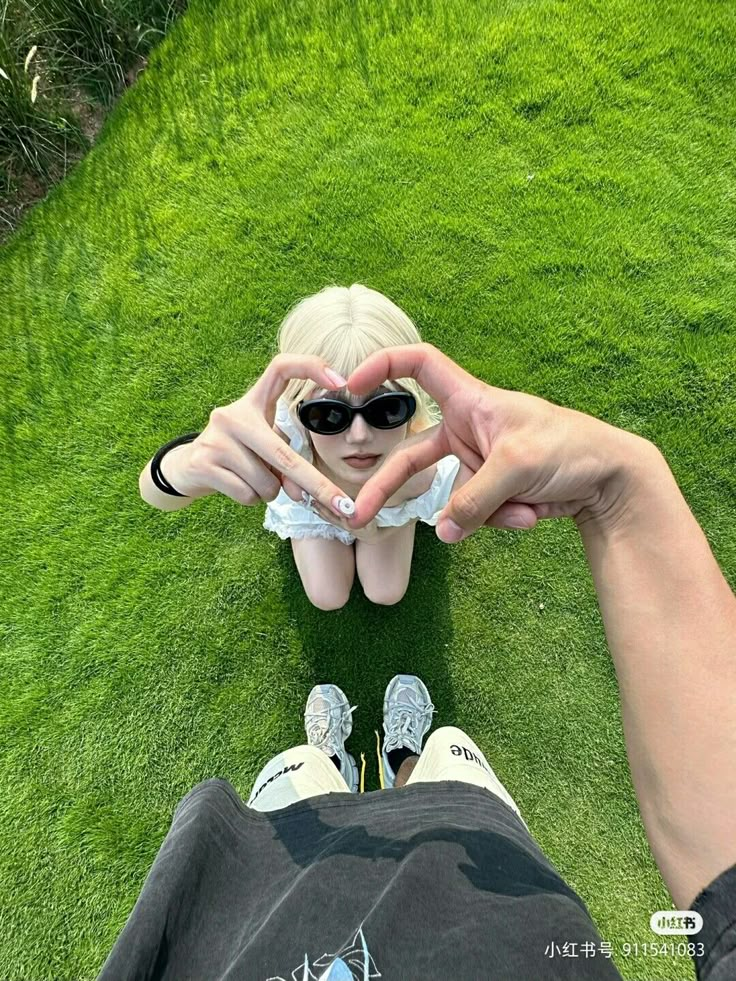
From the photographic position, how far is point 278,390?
1.75 m

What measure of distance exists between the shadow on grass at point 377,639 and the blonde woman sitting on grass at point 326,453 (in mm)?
161

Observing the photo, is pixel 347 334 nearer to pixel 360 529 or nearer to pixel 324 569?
pixel 360 529

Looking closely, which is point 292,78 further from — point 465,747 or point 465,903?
point 465,903

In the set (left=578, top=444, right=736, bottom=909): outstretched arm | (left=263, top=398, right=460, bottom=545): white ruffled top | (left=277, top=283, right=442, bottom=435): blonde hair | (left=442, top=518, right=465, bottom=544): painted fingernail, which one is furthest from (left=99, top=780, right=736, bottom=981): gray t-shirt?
(left=277, top=283, right=442, bottom=435): blonde hair

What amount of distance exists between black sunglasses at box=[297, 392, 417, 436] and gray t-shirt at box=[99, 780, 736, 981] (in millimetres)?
1219

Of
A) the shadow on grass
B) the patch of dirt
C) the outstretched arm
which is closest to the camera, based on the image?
the outstretched arm

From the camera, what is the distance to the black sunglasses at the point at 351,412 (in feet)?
6.23

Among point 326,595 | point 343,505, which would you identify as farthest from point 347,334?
point 326,595

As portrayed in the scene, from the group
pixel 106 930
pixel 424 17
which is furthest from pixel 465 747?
pixel 424 17

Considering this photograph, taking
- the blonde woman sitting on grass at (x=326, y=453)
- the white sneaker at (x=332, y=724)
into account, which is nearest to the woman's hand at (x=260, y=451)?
the blonde woman sitting on grass at (x=326, y=453)

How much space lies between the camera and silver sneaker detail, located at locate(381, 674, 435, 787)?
2.69 m

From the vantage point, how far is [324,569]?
273 centimetres

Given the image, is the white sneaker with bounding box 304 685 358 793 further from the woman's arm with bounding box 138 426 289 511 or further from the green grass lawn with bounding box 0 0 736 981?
the woman's arm with bounding box 138 426 289 511

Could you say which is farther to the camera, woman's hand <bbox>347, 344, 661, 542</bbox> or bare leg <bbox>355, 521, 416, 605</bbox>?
bare leg <bbox>355, 521, 416, 605</bbox>
